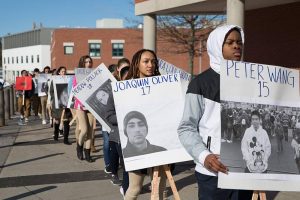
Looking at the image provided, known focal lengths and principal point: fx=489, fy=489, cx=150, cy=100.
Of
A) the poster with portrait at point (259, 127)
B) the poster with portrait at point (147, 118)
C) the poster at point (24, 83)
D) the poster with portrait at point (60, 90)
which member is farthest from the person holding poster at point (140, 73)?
the poster at point (24, 83)

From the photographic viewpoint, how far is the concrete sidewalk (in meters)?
6.72

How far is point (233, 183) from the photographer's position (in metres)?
3.04

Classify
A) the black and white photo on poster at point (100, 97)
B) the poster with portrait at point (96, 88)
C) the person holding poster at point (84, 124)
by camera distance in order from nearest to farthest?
the black and white photo on poster at point (100, 97) → the poster with portrait at point (96, 88) → the person holding poster at point (84, 124)

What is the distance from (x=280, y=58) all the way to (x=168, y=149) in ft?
30.9

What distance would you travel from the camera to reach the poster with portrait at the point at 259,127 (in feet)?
9.92

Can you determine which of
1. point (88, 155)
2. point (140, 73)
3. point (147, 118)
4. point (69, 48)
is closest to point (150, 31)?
point (88, 155)

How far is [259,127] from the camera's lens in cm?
314

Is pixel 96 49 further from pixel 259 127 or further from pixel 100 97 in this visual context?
pixel 259 127

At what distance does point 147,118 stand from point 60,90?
8.17m

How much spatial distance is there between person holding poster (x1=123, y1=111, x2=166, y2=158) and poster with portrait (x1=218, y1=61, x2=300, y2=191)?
168 centimetres

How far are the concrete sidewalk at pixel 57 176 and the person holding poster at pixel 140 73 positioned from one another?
163 centimetres

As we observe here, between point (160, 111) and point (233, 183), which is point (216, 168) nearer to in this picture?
point (233, 183)

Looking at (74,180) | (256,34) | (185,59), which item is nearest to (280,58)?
(256,34)

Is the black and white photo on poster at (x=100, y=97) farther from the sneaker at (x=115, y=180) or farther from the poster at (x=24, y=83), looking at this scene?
the poster at (x=24, y=83)
